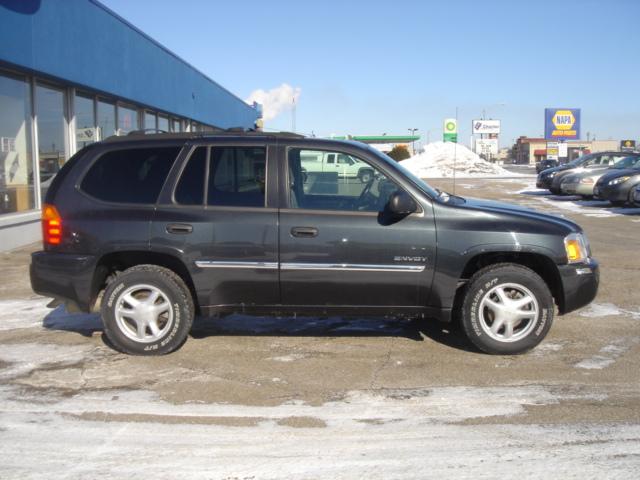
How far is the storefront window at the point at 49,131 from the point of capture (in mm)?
12508

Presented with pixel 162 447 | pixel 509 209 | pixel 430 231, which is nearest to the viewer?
pixel 162 447

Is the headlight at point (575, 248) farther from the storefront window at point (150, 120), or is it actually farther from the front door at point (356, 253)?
the storefront window at point (150, 120)

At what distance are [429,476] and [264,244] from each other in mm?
2441

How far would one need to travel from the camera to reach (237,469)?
3609mm

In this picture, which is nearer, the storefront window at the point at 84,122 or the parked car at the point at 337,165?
the parked car at the point at 337,165

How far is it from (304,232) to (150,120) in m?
15.7

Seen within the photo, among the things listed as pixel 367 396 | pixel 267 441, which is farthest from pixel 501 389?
pixel 267 441

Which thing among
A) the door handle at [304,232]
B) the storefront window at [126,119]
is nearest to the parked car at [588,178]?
the storefront window at [126,119]

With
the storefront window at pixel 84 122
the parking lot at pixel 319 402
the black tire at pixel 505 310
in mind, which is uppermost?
the storefront window at pixel 84 122

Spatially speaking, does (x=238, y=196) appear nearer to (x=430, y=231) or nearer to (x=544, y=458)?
(x=430, y=231)

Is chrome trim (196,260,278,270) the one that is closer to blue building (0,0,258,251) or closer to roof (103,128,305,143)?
roof (103,128,305,143)

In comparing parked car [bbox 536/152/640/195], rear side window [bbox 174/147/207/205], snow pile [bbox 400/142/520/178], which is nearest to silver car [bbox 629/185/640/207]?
parked car [bbox 536/152/640/195]

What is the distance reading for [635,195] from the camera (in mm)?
17688

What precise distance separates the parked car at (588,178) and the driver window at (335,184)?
62.9 feet
